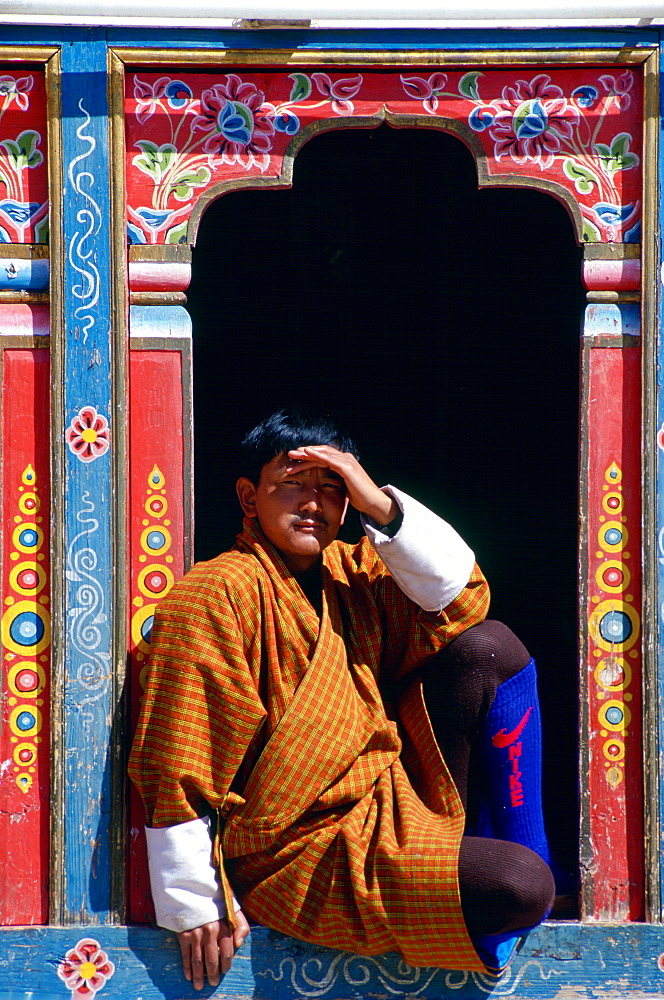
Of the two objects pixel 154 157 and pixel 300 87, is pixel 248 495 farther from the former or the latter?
pixel 300 87

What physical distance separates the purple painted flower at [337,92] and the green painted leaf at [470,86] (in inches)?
11.3

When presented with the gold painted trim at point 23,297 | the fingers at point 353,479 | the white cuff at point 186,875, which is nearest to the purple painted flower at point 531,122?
the fingers at point 353,479

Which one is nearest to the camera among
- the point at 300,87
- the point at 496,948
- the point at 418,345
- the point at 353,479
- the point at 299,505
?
the point at 496,948

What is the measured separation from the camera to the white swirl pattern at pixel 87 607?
2.81 metres

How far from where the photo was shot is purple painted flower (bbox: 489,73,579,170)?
2.91m

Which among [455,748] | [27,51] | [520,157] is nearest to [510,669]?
[455,748]

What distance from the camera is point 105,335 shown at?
2.84 meters

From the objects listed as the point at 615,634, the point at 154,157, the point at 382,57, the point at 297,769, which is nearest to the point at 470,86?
the point at 382,57

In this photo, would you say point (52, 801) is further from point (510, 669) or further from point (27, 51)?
point (27, 51)

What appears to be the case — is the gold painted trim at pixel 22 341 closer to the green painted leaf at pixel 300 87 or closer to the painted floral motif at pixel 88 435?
the painted floral motif at pixel 88 435

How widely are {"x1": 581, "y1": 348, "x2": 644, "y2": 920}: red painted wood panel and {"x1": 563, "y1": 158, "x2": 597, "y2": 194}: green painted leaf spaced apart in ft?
1.41

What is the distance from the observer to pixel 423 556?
264cm

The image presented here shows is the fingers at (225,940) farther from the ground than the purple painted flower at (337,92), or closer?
closer

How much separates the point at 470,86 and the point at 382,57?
9.7 inches
